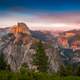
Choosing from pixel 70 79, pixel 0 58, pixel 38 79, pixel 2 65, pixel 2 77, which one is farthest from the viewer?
→ pixel 0 58

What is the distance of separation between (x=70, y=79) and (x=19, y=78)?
25.6 ft

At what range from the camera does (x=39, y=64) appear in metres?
72.1

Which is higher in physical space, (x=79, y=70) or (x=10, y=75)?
(x=10, y=75)

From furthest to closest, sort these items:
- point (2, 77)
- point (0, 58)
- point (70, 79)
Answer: point (0, 58), point (70, 79), point (2, 77)

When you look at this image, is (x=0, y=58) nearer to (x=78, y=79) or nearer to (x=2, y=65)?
(x=2, y=65)

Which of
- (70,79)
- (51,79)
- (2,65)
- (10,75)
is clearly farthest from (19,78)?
(2,65)

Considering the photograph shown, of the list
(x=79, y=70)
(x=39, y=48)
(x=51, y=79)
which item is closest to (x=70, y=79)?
(x=51, y=79)

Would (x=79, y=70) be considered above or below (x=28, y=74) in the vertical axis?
below

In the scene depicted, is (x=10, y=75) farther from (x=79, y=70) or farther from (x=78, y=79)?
(x=79, y=70)

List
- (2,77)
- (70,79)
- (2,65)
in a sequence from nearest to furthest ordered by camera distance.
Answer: (2,77)
(70,79)
(2,65)

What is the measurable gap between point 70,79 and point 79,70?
30.6 metres

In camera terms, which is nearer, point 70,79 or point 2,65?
point 70,79

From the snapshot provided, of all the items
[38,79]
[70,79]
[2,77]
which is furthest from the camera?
[70,79]

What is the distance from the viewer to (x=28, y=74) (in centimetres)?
3331
